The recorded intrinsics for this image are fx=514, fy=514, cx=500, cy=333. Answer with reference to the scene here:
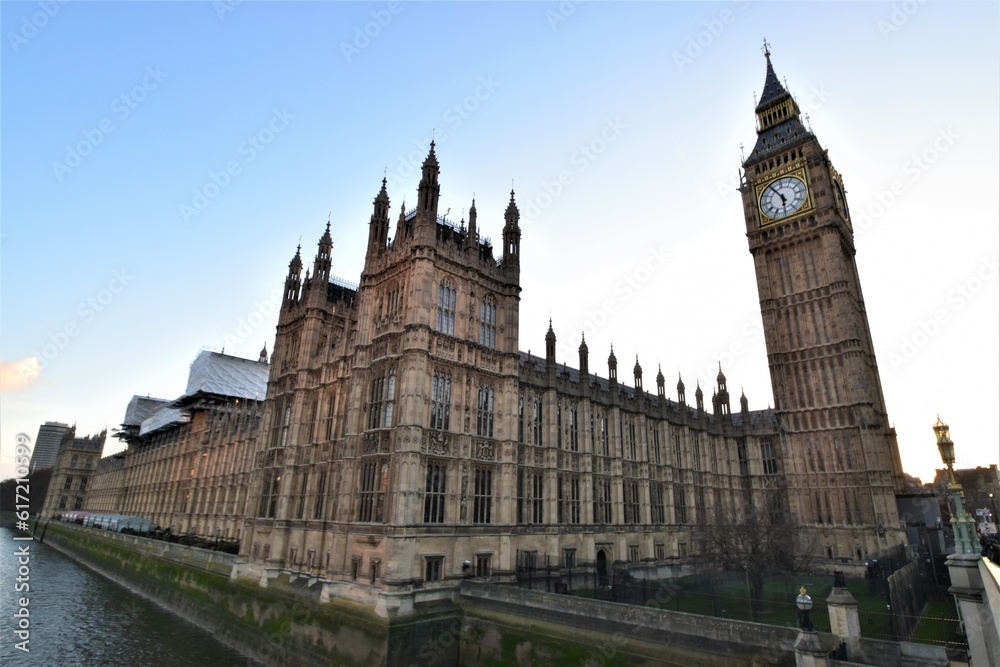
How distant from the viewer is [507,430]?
34031 mm

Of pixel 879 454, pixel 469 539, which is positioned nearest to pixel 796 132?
pixel 879 454

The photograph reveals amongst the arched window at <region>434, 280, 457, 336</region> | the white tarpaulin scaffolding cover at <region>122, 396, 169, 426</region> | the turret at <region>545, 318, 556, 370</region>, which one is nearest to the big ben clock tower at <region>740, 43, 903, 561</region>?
the turret at <region>545, 318, 556, 370</region>

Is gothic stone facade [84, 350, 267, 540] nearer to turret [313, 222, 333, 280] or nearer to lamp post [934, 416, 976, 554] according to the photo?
turret [313, 222, 333, 280]

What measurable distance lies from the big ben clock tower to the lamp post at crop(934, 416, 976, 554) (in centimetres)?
4453

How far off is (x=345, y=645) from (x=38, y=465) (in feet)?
680

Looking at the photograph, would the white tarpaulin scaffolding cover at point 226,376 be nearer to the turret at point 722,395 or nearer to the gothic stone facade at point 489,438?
the gothic stone facade at point 489,438

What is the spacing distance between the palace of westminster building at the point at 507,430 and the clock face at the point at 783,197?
0.63ft

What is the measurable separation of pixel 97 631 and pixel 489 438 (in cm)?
3431

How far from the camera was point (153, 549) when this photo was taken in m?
56.5

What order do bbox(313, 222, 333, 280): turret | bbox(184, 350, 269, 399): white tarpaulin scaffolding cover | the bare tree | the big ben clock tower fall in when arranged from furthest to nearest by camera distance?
bbox(184, 350, 269, 399): white tarpaulin scaffolding cover
the big ben clock tower
bbox(313, 222, 333, 280): turret
the bare tree

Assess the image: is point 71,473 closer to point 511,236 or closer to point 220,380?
point 220,380

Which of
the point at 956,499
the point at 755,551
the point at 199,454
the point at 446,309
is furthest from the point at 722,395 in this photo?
the point at 199,454

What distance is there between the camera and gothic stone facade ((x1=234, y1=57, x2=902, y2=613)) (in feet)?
98.9

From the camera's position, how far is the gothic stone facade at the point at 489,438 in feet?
98.9
